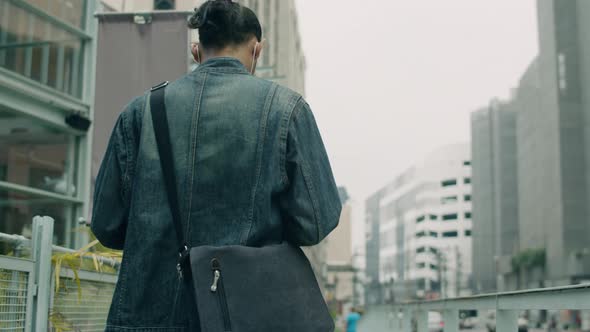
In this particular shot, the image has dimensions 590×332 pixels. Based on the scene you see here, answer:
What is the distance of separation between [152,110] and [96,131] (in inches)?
253

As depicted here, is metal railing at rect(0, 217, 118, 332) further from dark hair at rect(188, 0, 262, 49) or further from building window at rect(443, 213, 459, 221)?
building window at rect(443, 213, 459, 221)

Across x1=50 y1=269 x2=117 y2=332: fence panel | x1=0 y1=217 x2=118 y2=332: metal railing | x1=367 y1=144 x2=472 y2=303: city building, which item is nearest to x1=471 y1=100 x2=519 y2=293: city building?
x1=367 y1=144 x2=472 y2=303: city building

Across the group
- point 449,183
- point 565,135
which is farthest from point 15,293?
point 449,183

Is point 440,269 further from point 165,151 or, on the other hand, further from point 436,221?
point 165,151

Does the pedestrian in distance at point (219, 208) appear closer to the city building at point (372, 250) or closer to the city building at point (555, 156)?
the city building at point (555, 156)

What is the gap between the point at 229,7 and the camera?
6.61ft

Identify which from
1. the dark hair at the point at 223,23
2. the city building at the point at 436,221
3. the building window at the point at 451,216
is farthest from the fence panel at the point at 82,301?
the building window at the point at 451,216

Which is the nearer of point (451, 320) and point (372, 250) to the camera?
point (451, 320)

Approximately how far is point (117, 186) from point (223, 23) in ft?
1.50

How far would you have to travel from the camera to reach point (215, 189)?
1845 millimetres

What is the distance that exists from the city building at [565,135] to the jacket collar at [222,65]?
6025 cm

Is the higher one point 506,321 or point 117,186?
point 117,186

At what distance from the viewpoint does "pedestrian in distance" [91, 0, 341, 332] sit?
175 cm

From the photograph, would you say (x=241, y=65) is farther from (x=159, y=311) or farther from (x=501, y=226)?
(x=501, y=226)
